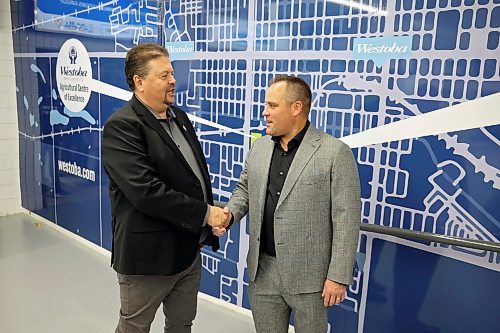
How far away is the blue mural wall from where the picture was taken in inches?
85.9

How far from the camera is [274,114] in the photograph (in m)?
1.91

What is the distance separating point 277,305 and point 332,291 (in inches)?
12.1

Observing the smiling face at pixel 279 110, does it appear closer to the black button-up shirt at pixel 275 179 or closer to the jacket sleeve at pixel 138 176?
the black button-up shirt at pixel 275 179

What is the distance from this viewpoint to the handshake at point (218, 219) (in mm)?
2027

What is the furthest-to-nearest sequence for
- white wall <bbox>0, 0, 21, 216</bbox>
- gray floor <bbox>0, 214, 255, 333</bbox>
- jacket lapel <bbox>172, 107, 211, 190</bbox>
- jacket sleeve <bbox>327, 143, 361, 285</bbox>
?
white wall <bbox>0, 0, 21, 216</bbox> → gray floor <bbox>0, 214, 255, 333</bbox> → jacket lapel <bbox>172, 107, 211, 190</bbox> → jacket sleeve <bbox>327, 143, 361, 285</bbox>

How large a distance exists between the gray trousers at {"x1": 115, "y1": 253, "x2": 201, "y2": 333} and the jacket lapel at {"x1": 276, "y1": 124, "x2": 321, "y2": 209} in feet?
2.21

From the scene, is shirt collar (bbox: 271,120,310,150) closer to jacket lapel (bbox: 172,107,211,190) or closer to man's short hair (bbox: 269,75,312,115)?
man's short hair (bbox: 269,75,312,115)

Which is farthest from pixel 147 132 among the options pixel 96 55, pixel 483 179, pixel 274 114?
pixel 96 55

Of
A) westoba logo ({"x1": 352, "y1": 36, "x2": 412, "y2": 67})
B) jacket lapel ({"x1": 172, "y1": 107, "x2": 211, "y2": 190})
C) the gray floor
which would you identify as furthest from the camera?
the gray floor

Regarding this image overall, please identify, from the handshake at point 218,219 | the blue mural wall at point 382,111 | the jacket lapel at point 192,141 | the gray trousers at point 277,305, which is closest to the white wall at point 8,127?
the blue mural wall at point 382,111

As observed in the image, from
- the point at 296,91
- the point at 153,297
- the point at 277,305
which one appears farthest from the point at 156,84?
the point at 277,305

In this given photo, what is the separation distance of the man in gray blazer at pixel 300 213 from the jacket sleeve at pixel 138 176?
1.21 feet

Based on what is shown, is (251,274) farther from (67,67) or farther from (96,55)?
(67,67)

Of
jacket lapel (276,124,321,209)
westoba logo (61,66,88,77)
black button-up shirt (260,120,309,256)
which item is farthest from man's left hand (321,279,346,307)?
westoba logo (61,66,88,77)
